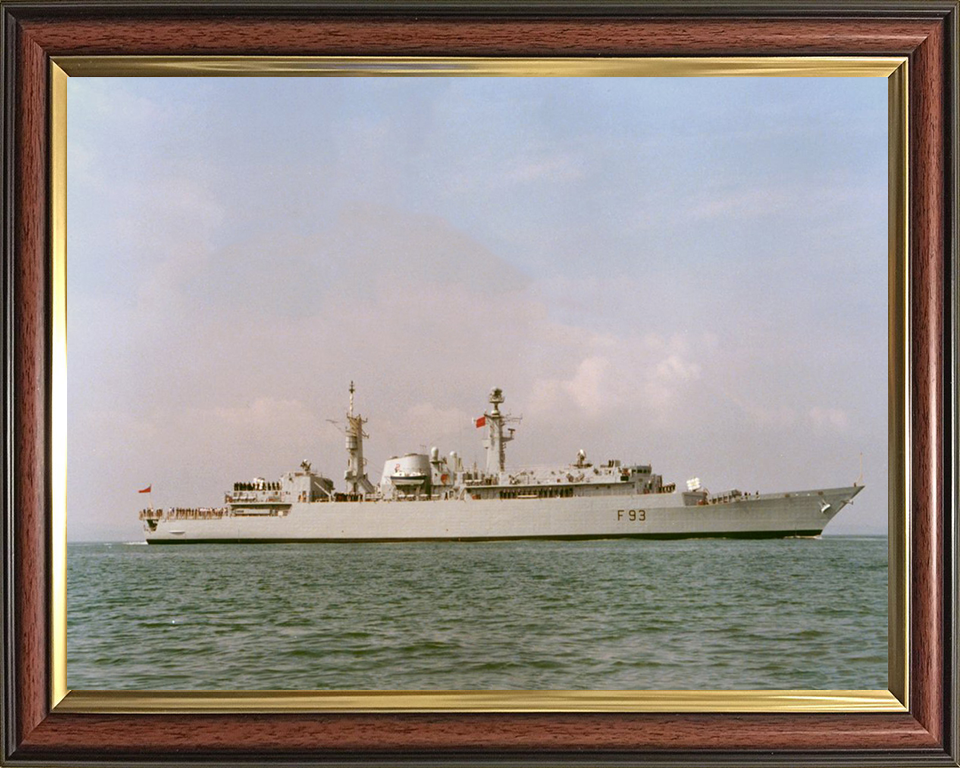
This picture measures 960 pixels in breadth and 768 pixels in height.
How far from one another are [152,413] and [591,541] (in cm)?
87

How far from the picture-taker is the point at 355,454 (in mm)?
1539

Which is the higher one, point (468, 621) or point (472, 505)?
point (472, 505)

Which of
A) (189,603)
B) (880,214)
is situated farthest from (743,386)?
(189,603)

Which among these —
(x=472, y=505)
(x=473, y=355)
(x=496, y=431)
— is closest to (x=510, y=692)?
(x=472, y=505)

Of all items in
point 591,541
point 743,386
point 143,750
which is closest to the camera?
point 143,750

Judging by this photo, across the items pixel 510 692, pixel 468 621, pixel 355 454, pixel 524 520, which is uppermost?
pixel 355 454

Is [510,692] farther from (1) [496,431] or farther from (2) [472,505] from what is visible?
(1) [496,431]

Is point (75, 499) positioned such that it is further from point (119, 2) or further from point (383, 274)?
point (119, 2)

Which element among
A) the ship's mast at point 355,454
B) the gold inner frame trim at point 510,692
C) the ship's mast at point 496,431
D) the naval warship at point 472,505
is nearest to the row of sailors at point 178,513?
the naval warship at point 472,505

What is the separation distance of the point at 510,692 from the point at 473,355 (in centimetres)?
60

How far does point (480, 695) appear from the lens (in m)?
1.49

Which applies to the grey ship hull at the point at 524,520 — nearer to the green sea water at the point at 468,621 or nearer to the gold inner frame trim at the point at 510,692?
the green sea water at the point at 468,621

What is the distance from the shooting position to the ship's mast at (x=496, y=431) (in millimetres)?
1548

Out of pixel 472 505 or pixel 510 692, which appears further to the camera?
pixel 472 505
